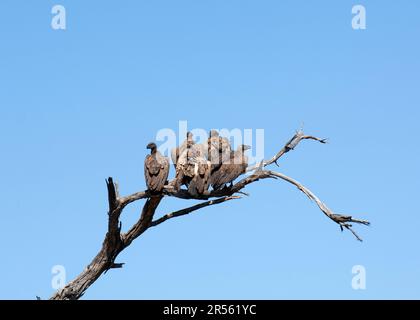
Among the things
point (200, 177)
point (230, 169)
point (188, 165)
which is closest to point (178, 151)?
point (188, 165)

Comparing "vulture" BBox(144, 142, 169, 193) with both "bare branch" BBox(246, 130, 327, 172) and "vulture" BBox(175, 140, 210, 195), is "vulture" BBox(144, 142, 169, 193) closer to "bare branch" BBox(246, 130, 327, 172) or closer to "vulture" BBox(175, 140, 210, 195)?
"vulture" BBox(175, 140, 210, 195)

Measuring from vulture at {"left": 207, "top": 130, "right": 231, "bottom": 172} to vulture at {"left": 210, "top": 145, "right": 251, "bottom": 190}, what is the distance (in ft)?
0.30

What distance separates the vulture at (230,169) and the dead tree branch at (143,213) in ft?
0.77

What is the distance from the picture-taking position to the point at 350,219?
1831cm

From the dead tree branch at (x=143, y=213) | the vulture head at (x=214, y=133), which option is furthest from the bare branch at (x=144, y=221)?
the vulture head at (x=214, y=133)

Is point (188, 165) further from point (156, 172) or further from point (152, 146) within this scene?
point (152, 146)

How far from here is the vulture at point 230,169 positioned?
61.2 ft

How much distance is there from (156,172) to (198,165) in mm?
929

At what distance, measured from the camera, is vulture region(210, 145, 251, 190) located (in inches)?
734

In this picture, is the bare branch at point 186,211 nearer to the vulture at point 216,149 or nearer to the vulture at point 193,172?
the vulture at point 193,172

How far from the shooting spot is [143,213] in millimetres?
19359
